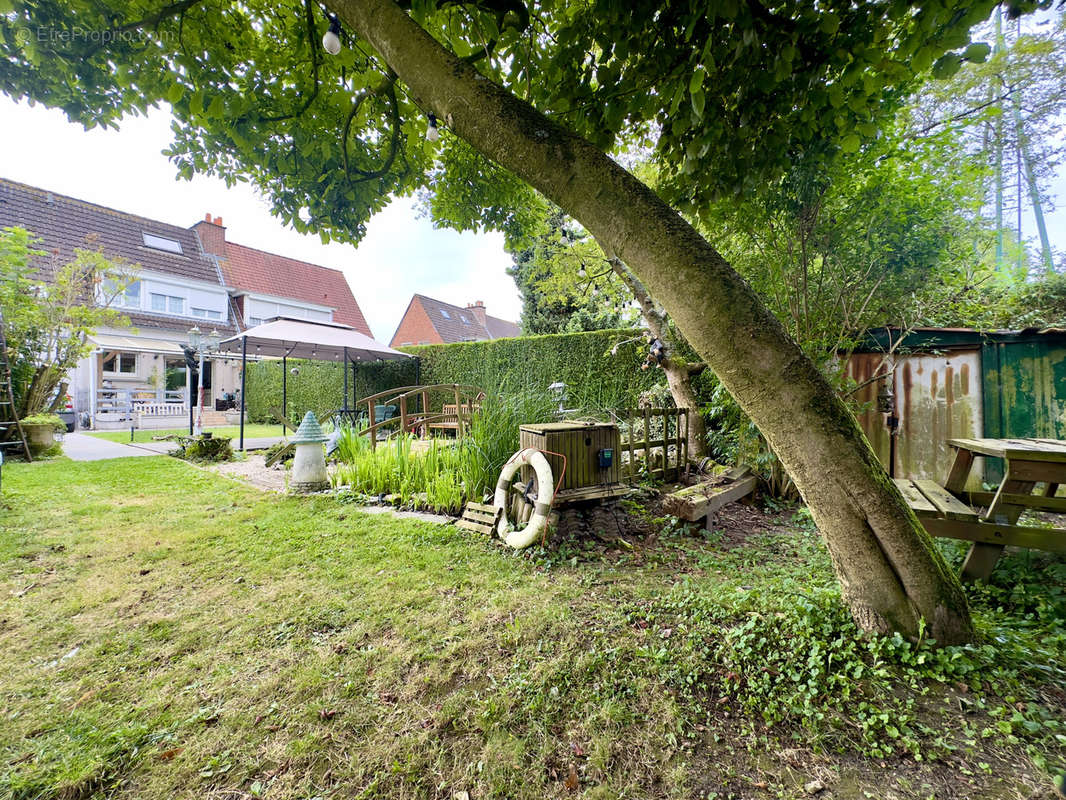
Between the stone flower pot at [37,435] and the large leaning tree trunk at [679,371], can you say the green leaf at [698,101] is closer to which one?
the large leaning tree trunk at [679,371]

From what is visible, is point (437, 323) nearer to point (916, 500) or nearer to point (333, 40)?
point (333, 40)

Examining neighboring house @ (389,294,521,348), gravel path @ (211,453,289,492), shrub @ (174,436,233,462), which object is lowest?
gravel path @ (211,453,289,492)

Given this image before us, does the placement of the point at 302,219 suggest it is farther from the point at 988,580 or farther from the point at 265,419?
the point at 265,419

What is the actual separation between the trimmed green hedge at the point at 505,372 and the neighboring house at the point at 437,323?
29.3 feet

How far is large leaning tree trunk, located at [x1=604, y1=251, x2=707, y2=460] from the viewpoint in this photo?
5305 mm

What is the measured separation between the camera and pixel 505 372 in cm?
993

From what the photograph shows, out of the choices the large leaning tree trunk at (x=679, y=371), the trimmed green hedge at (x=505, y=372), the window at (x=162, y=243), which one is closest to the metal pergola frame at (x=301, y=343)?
the trimmed green hedge at (x=505, y=372)

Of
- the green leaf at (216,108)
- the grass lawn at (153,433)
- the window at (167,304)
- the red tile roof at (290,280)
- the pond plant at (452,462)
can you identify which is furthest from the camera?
the red tile roof at (290,280)

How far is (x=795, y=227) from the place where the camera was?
364 centimetres

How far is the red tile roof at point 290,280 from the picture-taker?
19789mm

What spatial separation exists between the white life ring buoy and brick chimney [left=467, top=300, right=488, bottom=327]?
26.2m

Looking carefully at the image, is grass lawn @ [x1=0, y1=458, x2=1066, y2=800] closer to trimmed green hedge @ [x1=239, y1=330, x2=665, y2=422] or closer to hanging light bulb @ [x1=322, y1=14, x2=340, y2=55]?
trimmed green hedge @ [x1=239, y1=330, x2=665, y2=422]

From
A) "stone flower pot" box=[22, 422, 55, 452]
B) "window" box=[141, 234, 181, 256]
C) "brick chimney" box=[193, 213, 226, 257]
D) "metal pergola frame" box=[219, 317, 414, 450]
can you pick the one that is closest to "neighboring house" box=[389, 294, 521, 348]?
"brick chimney" box=[193, 213, 226, 257]

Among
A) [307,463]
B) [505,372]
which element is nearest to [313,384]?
[505,372]
